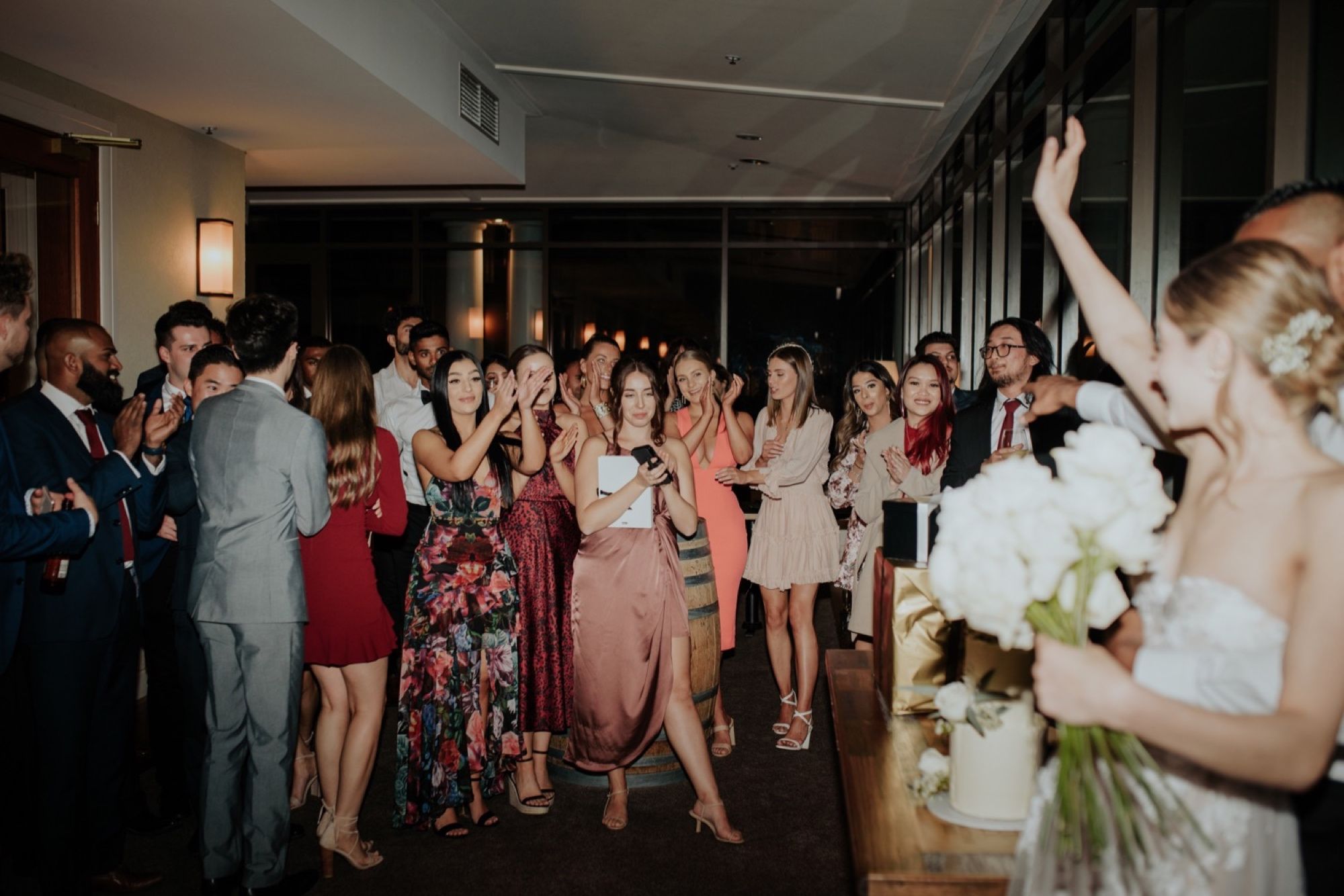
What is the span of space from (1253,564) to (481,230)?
9.76m

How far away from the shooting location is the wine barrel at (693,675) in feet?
13.1

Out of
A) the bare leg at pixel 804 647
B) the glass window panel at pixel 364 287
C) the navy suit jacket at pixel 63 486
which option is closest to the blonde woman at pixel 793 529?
the bare leg at pixel 804 647

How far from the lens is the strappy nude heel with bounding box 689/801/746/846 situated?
3471 millimetres

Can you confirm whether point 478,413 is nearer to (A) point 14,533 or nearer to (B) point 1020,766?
(A) point 14,533

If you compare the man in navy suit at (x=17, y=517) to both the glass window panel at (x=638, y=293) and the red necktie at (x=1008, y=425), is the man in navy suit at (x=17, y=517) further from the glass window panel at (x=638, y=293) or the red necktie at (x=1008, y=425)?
the glass window panel at (x=638, y=293)

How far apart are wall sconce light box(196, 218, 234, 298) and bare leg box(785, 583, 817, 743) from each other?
3.74 meters

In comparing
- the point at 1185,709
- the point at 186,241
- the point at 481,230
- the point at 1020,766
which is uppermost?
the point at 481,230

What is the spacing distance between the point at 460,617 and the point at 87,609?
45.2 inches

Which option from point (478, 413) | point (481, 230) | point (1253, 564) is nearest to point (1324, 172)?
point (1253, 564)

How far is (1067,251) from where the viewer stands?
5.62ft

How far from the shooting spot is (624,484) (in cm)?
353

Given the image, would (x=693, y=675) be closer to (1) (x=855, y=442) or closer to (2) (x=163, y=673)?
(1) (x=855, y=442)

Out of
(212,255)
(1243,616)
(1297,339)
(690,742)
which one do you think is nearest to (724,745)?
(690,742)

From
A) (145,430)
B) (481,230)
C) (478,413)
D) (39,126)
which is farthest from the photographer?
(481,230)
